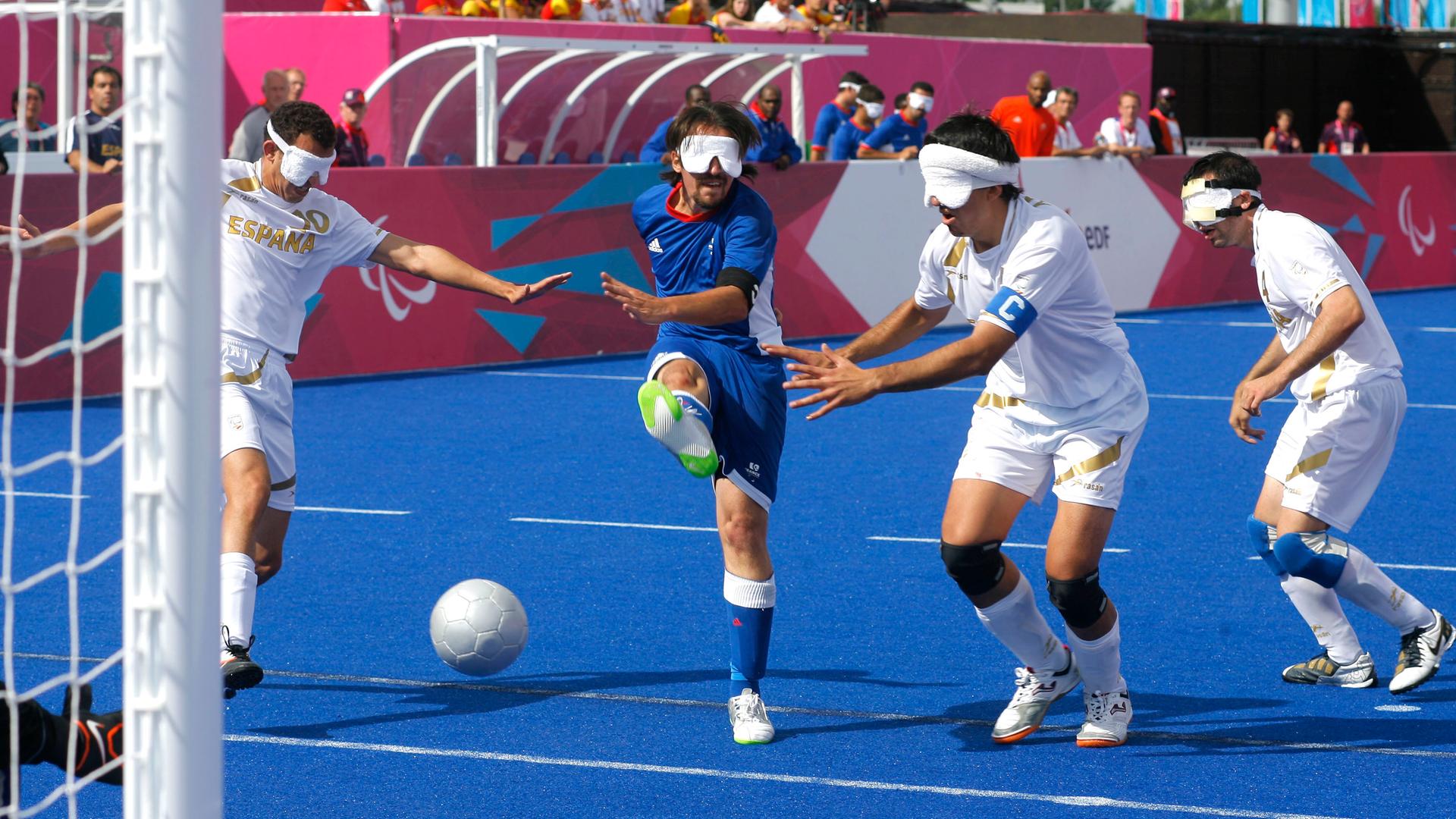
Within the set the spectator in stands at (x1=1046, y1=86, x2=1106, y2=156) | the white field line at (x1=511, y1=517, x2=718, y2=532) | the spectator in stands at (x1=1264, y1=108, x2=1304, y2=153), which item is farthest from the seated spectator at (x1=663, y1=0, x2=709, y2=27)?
the white field line at (x1=511, y1=517, x2=718, y2=532)

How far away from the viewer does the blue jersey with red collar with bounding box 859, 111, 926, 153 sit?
719 inches

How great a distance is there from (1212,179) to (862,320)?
11100 millimetres

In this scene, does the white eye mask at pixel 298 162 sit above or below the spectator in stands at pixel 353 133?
above

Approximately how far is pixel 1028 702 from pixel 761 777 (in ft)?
3.17

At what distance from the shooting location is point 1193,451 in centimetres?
1157

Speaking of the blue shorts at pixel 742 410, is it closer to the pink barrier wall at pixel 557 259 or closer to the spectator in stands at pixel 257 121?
the pink barrier wall at pixel 557 259

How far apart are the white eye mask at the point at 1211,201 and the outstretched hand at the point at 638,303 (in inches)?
77.1

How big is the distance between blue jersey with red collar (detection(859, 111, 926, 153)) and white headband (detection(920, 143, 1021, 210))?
13002 millimetres

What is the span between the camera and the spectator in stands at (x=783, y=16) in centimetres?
2209

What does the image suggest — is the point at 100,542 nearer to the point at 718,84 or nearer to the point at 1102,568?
the point at 1102,568

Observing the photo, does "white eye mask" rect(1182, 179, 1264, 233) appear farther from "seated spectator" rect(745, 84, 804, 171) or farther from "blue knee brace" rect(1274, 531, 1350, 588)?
"seated spectator" rect(745, 84, 804, 171)

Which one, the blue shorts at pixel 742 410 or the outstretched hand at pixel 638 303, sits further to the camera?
the blue shorts at pixel 742 410

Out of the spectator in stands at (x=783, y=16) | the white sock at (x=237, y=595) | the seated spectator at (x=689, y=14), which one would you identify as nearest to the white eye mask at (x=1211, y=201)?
the white sock at (x=237, y=595)

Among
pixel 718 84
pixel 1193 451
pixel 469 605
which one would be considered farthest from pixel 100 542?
pixel 718 84
